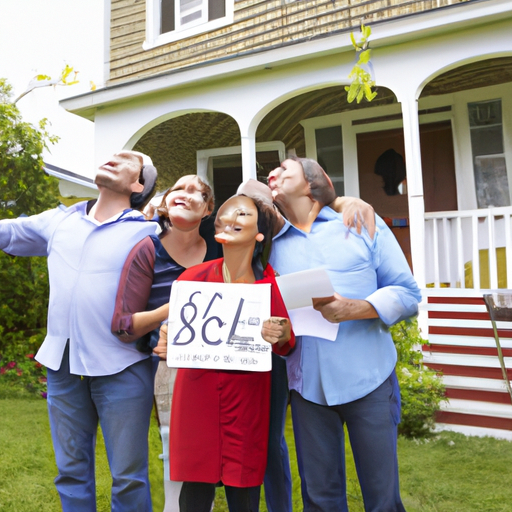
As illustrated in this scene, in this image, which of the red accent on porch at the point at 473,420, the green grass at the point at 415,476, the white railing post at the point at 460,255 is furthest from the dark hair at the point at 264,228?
the white railing post at the point at 460,255

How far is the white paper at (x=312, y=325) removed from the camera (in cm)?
196

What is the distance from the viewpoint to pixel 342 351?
1984 millimetres

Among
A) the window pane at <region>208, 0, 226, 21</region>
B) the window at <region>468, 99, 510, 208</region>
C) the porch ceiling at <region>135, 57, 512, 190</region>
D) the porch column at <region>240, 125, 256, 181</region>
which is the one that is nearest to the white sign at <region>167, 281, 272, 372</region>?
the porch column at <region>240, 125, 256, 181</region>

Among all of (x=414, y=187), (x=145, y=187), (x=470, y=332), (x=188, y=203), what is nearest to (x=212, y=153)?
(x=414, y=187)

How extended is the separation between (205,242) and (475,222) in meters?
3.85

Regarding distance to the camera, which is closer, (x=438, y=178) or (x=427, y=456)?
(x=427, y=456)

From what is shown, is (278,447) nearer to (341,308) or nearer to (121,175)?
(341,308)

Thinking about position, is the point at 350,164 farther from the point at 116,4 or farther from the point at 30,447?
the point at 30,447

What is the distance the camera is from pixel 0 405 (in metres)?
4.99

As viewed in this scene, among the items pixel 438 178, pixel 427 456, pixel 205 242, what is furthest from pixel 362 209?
pixel 438 178

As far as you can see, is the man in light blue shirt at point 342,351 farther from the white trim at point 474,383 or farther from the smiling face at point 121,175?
the white trim at point 474,383

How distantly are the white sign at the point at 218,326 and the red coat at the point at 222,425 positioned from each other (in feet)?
0.21

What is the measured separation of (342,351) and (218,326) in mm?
451

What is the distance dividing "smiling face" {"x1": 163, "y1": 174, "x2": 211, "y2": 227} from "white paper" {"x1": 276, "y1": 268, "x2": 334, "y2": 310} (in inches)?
17.1
